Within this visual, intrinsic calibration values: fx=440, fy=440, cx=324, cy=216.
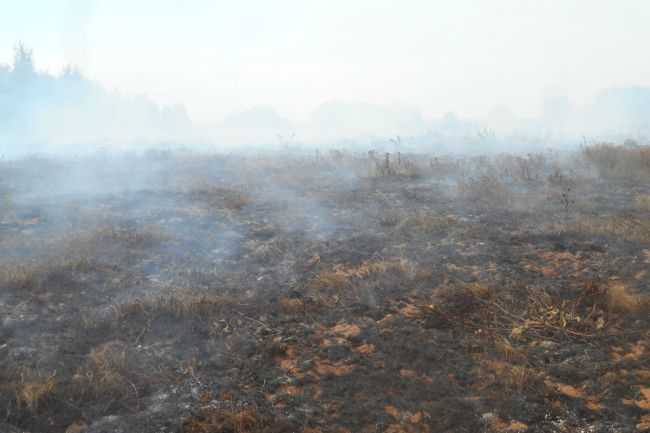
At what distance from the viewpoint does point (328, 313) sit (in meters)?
3.90

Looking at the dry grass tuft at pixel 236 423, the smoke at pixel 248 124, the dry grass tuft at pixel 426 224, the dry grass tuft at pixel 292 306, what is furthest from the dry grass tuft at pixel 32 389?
the smoke at pixel 248 124

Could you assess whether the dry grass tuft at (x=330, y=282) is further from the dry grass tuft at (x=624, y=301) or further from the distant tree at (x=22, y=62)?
the distant tree at (x=22, y=62)

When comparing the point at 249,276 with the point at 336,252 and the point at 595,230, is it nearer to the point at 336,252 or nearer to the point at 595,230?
the point at 336,252

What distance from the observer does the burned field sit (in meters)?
2.63

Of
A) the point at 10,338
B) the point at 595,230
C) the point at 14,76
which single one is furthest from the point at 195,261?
the point at 14,76

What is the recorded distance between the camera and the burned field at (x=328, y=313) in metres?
2.63

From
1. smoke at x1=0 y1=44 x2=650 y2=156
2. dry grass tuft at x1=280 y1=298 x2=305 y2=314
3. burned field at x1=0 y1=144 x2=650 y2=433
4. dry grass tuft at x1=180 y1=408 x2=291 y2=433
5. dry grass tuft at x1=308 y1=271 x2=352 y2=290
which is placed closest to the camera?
dry grass tuft at x1=180 y1=408 x2=291 y2=433

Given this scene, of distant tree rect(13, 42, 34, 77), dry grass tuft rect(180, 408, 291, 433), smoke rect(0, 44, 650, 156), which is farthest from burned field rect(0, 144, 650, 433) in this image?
distant tree rect(13, 42, 34, 77)

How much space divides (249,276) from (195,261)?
0.81 metres

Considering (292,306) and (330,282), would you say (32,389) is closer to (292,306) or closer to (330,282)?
(292,306)

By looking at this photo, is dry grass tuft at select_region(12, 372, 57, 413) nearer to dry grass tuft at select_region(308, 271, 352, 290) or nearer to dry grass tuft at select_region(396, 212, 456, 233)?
dry grass tuft at select_region(308, 271, 352, 290)

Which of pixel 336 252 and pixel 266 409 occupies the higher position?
pixel 336 252

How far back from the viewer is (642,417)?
2389 millimetres

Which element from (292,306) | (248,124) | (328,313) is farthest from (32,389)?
(248,124)
